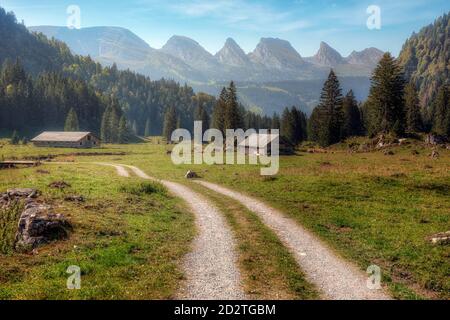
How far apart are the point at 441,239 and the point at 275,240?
28.7 ft

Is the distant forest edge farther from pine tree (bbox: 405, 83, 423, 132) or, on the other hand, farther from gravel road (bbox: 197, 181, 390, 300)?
gravel road (bbox: 197, 181, 390, 300)

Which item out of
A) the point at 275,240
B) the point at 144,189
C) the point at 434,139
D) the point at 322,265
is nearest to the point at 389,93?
the point at 434,139

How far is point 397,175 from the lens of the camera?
130ft

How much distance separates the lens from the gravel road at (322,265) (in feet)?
44.2

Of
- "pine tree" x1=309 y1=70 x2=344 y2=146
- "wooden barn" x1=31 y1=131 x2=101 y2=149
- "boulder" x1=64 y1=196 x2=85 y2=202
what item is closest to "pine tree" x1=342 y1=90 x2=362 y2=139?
"pine tree" x1=309 y1=70 x2=344 y2=146

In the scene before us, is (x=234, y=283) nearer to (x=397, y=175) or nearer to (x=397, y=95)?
(x=397, y=175)

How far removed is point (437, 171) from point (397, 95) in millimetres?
49469

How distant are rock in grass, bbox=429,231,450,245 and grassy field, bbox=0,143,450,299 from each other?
38 cm

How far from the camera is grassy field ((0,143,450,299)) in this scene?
45.9ft

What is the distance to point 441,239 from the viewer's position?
19203mm

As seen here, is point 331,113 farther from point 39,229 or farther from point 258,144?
point 39,229

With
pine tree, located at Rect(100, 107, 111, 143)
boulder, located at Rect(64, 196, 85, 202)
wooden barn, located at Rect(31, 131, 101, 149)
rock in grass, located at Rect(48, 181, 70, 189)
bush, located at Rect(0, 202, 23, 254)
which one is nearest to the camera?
bush, located at Rect(0, 202, 23, 254)

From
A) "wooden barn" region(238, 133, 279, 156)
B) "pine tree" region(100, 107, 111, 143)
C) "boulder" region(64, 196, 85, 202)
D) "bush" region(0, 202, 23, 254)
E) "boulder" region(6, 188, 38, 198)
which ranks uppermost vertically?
"pine tree" region(100, 107, 111, 143)
